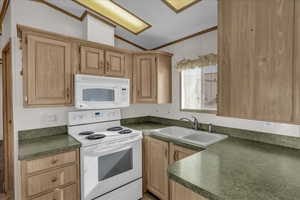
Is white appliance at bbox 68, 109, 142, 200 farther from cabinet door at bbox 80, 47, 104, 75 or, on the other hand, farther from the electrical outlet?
cabinet door at bbox 80, 47, 104, 75

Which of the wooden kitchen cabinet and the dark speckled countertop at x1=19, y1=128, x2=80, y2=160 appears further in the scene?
the dark speckled countertop at x1=19, y1=128, x2=80, y2=160

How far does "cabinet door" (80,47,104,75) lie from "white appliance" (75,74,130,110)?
101 millimetres

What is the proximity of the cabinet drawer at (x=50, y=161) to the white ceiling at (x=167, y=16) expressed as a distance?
1827mm

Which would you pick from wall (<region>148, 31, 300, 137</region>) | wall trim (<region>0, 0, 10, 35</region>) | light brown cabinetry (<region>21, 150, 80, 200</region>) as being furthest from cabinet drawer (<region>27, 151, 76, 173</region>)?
wall trim (<region>0, 0, 10, 35</region>)

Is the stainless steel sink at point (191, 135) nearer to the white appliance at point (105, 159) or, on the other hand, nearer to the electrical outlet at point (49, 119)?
the white appliance at point (105, 159)

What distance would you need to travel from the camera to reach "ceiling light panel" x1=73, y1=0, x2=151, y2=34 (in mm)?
2004

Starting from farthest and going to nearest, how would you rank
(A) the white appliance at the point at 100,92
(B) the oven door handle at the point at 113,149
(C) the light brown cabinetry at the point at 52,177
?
(A) the white appliance at the point at 100,92 → (B) the oven door handle at the point at 113,149 → (C) the light brown cabinetry at the point at 52,177

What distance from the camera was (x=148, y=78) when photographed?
8.22ft

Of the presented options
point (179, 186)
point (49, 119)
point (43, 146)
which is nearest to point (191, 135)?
point (179, 186)

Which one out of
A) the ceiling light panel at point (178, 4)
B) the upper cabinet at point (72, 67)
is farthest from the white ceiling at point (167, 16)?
the upper cabinet at point (72, 67)

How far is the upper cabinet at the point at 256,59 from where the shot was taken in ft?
2.49

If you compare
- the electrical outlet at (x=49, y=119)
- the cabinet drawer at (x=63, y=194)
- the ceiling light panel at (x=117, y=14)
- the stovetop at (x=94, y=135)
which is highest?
the ceiling light panel at (x=117, y=14)

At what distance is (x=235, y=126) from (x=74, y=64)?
7.07ft

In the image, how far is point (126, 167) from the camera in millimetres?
1945
